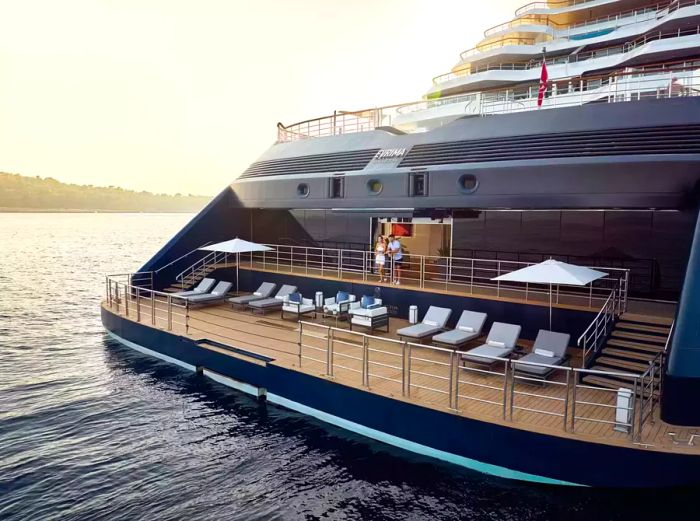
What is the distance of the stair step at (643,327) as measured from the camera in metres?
10.1

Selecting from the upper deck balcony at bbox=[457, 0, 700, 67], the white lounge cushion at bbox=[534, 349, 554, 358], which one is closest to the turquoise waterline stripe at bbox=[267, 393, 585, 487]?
the white lounge cushion at bbox=[534, 349, 554, 358]

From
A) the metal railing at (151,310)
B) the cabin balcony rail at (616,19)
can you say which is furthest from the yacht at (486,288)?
the cabin balcony rail at (616,19)

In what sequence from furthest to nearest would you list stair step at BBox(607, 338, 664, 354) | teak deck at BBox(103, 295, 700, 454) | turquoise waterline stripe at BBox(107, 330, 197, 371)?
turquoise waterline stripe at BBox(107, 330, 197, 371) < stair step at BBox(607, 338, 664, 354) < teak deck at BBox(103, 295, 700, 454)

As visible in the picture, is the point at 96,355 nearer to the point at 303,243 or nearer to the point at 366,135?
the point at 303,243

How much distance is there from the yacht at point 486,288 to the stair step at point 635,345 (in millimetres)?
41

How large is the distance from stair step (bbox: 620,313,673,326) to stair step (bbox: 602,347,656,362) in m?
0.97

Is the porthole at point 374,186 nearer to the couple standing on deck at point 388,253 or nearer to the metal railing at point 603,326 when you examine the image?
the couple standing on deck at point 388,253

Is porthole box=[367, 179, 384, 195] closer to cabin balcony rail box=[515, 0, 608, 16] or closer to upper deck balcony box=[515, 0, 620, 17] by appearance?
upper deck balcony box=[515, 0, 620, 17]

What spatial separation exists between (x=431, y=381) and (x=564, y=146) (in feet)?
24.7

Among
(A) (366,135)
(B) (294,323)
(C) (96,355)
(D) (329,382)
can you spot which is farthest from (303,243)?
(D) (329,382)

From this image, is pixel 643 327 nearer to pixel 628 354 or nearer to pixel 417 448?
pixel 628 354

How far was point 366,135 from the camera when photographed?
59.9 ft

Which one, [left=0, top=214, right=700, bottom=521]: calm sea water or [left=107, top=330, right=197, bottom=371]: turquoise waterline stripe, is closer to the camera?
[left=0, top=214, right=700, bottom=521]: calm sea water

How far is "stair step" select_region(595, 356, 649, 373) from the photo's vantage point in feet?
30.6
